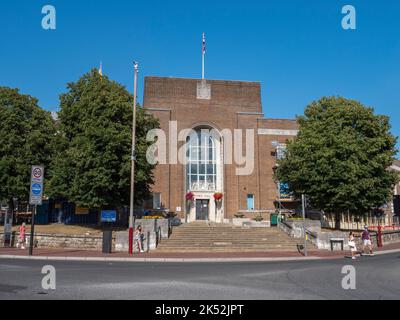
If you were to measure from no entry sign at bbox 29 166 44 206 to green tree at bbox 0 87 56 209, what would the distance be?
7.74 meters

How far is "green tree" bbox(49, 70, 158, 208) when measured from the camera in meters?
27.8

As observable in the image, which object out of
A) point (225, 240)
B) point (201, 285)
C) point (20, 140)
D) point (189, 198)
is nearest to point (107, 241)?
point (225, 240)

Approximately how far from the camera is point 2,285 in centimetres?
1059

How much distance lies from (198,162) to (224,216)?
6872 millimetres

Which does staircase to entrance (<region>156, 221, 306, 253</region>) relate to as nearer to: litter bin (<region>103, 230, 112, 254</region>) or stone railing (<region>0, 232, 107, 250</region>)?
litter bin (<region>103, 230, 112, 254</region>)

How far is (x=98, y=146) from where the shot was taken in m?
28.4

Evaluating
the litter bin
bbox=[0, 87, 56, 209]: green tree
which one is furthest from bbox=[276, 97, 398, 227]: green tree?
bbox=[0, 87, 56, 209]: green tree

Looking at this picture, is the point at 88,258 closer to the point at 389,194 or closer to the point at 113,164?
the point at 113,164

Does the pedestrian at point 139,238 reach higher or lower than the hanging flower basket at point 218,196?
lower

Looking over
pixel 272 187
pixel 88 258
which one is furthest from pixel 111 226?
pixel 272 187

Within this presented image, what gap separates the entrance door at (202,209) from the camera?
146 ft

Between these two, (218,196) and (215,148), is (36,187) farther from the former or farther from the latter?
(215,148)

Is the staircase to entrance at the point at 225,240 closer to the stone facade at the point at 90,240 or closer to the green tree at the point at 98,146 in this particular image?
the stone facade at the point at 90,240

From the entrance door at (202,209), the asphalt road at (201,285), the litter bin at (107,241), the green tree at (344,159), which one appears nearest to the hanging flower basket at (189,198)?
the entrance door at (202,209)
